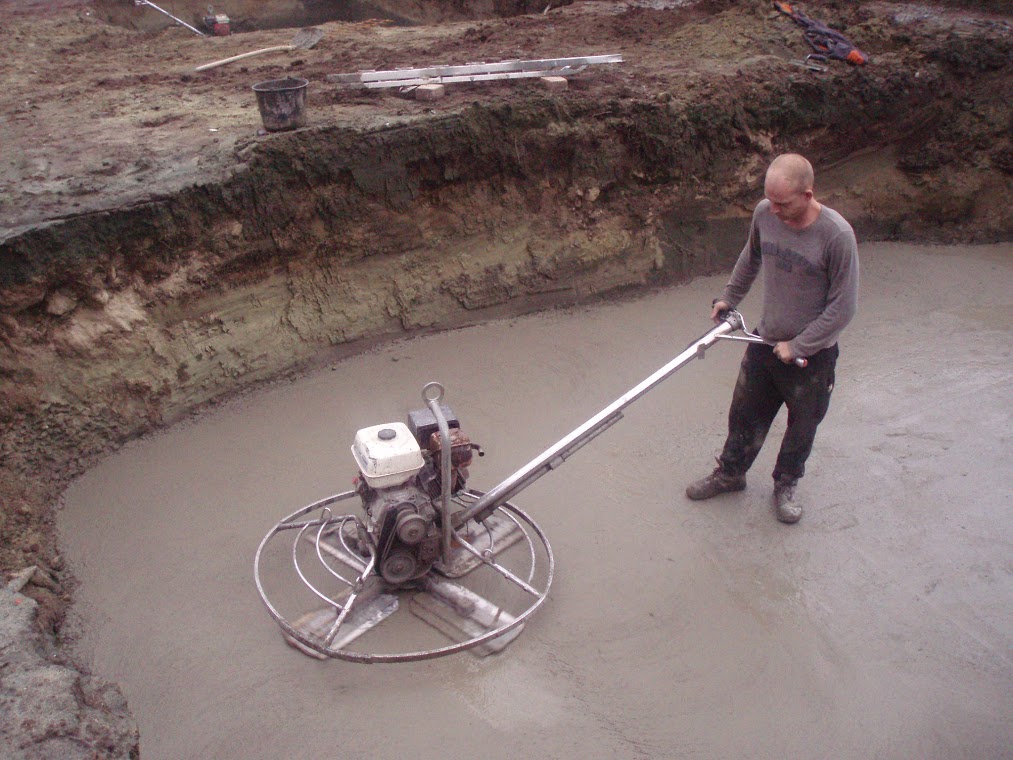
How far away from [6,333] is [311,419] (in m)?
1.54

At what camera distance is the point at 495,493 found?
297cm

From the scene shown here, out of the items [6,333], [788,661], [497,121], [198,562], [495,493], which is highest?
[497,121]

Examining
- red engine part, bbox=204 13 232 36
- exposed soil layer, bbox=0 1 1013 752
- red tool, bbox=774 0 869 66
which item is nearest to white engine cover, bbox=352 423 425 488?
exposed soil layer, bbox=0 1 1013 752

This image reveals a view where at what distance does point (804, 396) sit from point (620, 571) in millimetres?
1143

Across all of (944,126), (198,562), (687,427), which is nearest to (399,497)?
(198,562)

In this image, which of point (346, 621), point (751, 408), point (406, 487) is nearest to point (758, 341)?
point (751, 408)

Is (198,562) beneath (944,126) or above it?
beneath

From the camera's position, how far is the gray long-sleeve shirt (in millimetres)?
3053

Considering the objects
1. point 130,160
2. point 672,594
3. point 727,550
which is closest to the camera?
point 672,594

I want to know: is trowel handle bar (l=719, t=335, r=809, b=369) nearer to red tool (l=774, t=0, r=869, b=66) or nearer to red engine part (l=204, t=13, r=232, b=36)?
red tool (l=774, t=0, r=869, b=66)

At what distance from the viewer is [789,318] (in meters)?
3.30

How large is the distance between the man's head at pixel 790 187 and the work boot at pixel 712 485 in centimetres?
138

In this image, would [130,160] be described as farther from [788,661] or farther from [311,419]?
[788,661]

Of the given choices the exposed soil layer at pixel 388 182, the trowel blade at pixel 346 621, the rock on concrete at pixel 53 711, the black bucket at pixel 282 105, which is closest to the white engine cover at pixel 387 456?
the trowel blade at pixel 346 621
